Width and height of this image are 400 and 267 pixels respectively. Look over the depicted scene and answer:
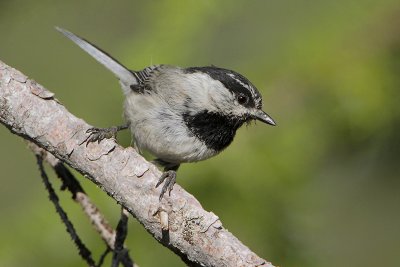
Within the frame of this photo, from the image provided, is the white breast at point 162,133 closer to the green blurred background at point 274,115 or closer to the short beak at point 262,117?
the green blurred background at point 274,115

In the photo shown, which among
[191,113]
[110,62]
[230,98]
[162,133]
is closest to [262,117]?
[230,98]

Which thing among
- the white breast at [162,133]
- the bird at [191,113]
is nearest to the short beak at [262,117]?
the bird at [191,113]

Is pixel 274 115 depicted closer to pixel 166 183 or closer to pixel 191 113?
pixel 191 113

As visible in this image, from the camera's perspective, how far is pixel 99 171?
2723 mm

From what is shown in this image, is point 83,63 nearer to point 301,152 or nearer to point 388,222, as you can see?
point 388,222

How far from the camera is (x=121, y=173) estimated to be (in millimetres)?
2719

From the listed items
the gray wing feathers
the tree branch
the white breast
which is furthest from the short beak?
the tree branch

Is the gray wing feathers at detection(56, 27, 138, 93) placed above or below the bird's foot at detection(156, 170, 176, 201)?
above

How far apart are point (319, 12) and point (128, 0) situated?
10.7ft

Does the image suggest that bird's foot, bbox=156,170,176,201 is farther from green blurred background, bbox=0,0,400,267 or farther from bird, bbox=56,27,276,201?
bird, bbox=56,27,276,201

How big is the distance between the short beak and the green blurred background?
7cm

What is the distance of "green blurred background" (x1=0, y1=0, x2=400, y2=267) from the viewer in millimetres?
3209

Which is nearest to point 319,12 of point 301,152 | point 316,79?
point 316,79

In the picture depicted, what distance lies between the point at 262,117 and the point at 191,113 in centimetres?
37
